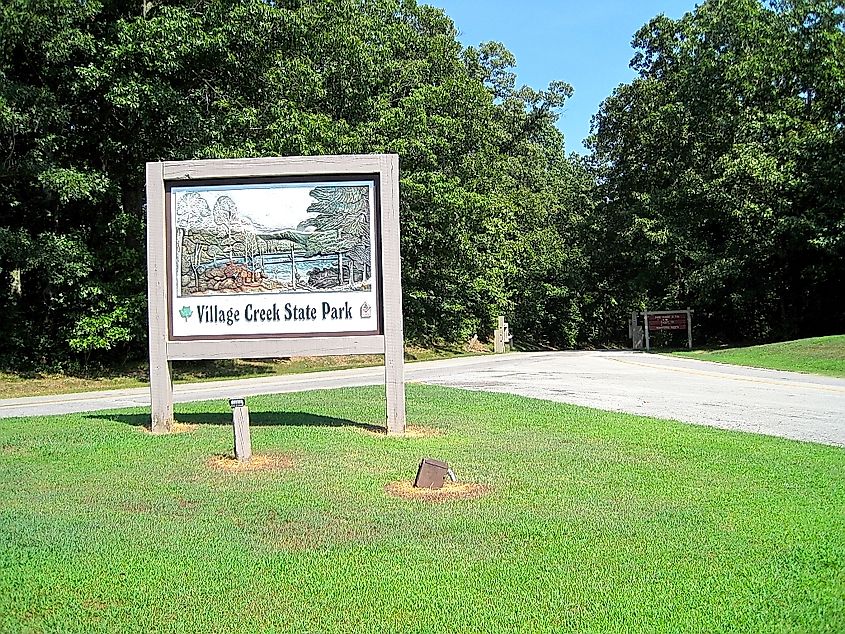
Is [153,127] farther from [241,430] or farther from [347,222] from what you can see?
[241,430]

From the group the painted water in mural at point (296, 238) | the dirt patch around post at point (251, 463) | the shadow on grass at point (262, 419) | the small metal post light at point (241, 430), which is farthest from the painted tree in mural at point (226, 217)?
the dirt patch around post at point (251, 463)

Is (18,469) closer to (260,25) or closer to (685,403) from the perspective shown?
(685,403)

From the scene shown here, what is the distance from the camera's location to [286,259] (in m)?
10.9

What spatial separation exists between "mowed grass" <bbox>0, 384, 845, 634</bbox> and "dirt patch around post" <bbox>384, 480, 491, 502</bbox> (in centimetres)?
12

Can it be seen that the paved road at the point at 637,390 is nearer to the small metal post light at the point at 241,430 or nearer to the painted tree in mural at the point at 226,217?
the painted tree in mural at the point at 226,217

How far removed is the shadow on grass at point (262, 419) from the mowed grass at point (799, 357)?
13.9 m

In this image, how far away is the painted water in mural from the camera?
10.9 meters

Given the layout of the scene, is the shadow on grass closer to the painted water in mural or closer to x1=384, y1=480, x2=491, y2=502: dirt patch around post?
the painted water in mural

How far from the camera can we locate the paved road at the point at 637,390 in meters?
12.5

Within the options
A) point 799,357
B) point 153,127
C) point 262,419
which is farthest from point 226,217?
point 799,357

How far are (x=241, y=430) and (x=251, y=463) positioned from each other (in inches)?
14.4

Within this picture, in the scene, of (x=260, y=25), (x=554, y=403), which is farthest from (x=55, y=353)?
(x=554, y=403)

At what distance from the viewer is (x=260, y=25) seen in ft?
75.8

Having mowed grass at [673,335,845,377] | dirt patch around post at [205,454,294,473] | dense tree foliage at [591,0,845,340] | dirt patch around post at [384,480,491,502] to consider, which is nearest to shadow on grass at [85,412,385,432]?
dirt patch around post at [205,454,294,473]
